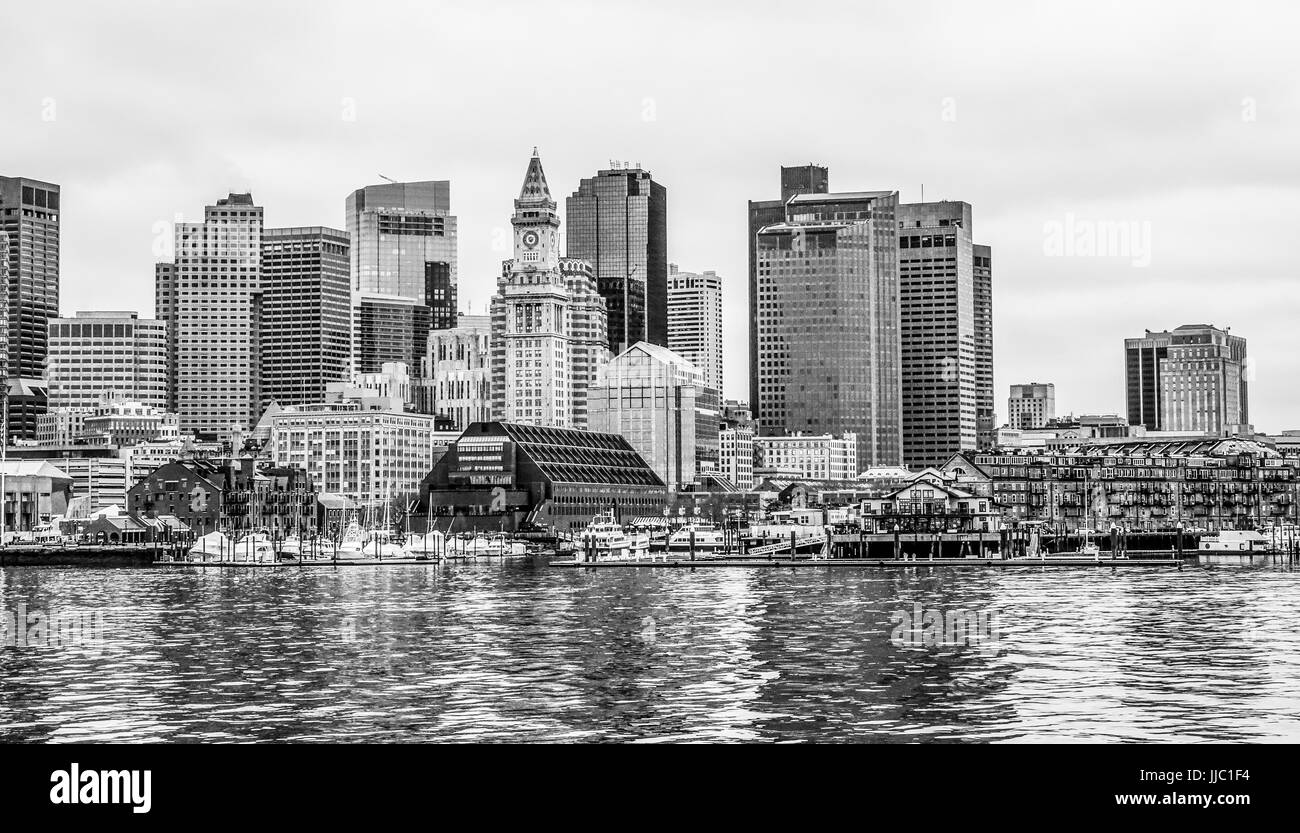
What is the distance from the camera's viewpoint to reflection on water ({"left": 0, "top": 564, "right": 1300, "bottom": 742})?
36219 millimetres

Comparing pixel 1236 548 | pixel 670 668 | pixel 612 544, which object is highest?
pixel 670 668

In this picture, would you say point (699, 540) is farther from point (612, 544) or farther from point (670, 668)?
point (670, 668)

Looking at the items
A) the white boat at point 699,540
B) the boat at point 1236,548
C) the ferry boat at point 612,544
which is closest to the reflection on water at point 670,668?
the boat at point 1236,548

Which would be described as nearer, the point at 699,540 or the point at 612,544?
the point at 612,544

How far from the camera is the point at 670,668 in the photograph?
49.6 metres

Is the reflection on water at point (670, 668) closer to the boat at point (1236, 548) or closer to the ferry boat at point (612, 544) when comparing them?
the boat at point (1236, 548)

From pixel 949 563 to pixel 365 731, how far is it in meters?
119

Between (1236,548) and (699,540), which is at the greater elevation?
(699,540)

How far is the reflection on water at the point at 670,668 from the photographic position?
36.2 metres

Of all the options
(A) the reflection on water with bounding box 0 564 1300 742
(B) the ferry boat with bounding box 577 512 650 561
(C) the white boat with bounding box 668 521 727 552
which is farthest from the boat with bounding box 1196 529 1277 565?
(A) the reflection on water with bounding box 0 564 1300 742

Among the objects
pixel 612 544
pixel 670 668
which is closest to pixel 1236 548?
pixel 612 544
